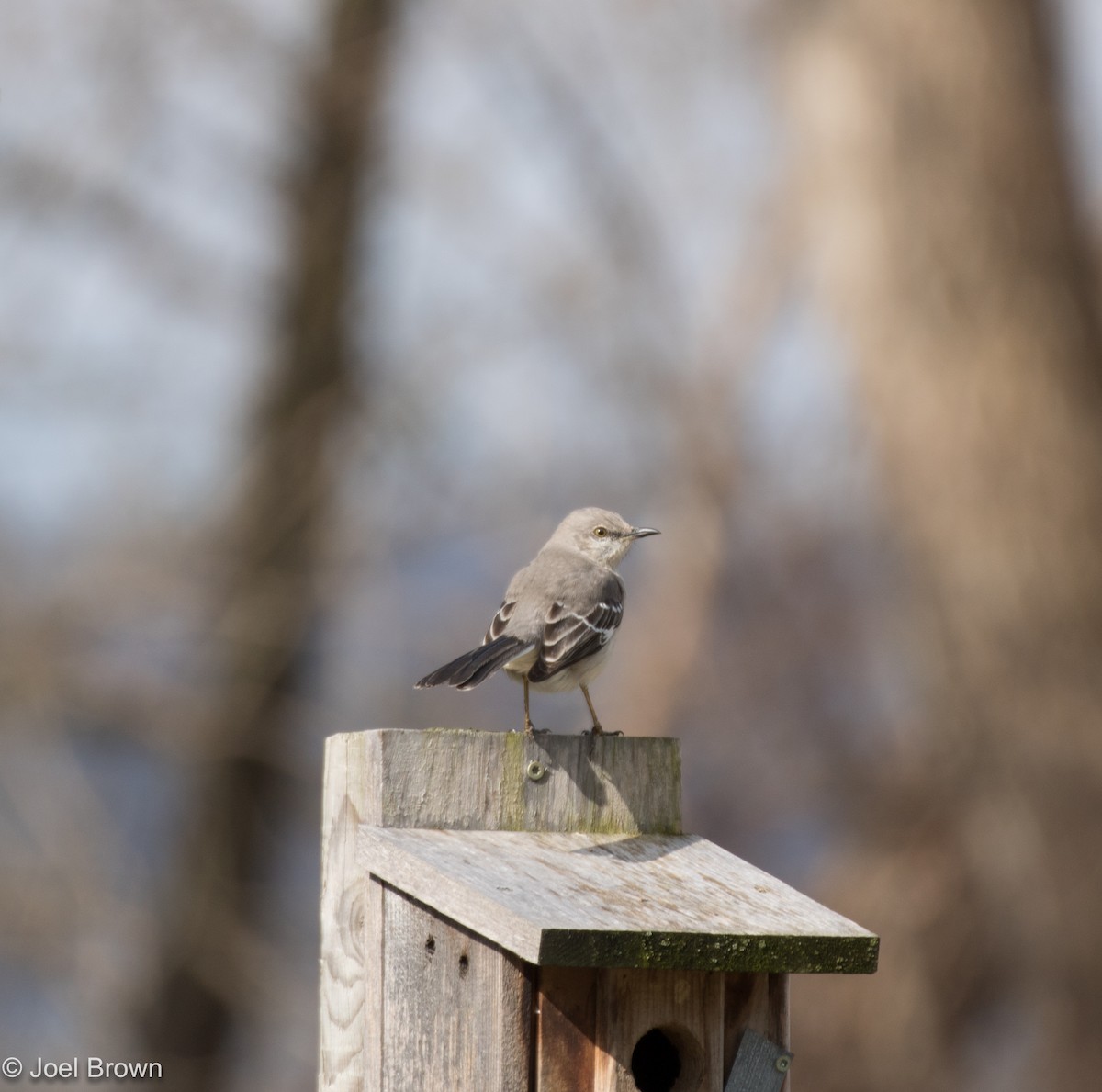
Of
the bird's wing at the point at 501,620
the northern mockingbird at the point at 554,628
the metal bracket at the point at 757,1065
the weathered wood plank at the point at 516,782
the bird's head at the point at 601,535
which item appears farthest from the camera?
the bird's head at the point at 601,535

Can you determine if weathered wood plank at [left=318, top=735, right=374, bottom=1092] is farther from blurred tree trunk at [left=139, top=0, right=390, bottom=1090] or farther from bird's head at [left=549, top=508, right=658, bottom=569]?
blurred tree trunk at [left=139, top=0, right=390, bottom=1090]

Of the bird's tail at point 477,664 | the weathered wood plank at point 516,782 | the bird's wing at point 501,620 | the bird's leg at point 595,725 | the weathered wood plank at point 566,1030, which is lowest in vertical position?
the weathered wood plank at point 566,1030

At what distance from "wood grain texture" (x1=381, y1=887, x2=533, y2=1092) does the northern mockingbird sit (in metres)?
1.02

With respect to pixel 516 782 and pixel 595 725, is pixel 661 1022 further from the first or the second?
pixel 595 725

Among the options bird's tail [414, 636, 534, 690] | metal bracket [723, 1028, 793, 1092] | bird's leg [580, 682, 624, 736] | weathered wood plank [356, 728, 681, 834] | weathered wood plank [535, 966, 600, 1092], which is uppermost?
bird's tail [414, 636, 534, 690]

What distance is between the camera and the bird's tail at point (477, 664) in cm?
395

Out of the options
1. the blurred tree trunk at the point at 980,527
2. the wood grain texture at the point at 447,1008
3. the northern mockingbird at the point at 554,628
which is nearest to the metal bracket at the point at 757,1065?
the wood grain texture at the point at 447,1008

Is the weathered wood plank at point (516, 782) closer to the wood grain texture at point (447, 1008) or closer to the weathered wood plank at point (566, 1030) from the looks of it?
the wood grain texture at point (447, 1008)

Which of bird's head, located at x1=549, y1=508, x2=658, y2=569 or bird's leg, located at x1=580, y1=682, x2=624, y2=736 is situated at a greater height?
bird's head, located at x1=549, y1=508, x2=658, y2=569

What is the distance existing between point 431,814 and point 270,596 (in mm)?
4957

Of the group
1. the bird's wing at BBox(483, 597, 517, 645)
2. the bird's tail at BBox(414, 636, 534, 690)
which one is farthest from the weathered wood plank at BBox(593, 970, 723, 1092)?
the bird's wing at BBox(483, 597, 517, 645)

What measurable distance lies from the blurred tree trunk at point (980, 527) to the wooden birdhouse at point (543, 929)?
4032mm

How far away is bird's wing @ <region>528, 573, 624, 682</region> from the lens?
4.55 metres

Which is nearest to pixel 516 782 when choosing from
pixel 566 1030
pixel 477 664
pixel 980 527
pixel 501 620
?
pixel 566 1030
